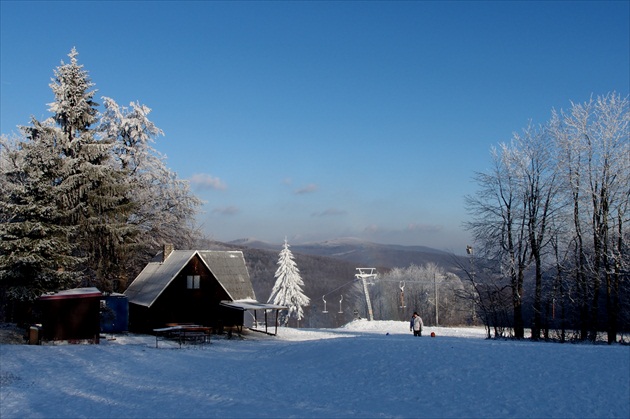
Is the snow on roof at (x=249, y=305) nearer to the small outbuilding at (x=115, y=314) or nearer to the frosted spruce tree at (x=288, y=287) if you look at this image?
the small outbuilding at (x=115, y=314)

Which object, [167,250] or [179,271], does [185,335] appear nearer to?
[179,271]

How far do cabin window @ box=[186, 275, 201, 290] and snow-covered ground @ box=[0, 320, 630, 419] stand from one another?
43.6 feet

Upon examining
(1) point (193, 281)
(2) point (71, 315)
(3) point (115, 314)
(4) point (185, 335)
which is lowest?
(4) point (185, 335)

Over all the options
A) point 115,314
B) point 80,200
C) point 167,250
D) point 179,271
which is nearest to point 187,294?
point 179,271

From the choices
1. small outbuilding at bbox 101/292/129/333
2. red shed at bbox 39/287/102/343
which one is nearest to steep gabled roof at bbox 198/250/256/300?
small outbuilding at bbox 101/292/129/333

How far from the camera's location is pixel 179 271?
37406 millimetres

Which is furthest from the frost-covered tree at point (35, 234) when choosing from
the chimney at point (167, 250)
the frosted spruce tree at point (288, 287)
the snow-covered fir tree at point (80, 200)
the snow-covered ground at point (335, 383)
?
the frosted spruce tree at point (288, 287)

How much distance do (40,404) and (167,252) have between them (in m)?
26.0

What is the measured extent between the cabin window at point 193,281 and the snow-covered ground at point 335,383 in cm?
1330

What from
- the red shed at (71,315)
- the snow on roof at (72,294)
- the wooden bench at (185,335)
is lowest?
the wooden bench at (185,335)

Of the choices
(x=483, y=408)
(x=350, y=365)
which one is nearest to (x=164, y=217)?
(x=350, y=365)

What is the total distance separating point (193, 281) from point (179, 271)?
1722 mm

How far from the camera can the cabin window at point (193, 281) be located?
126 ft

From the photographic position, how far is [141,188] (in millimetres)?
42188
